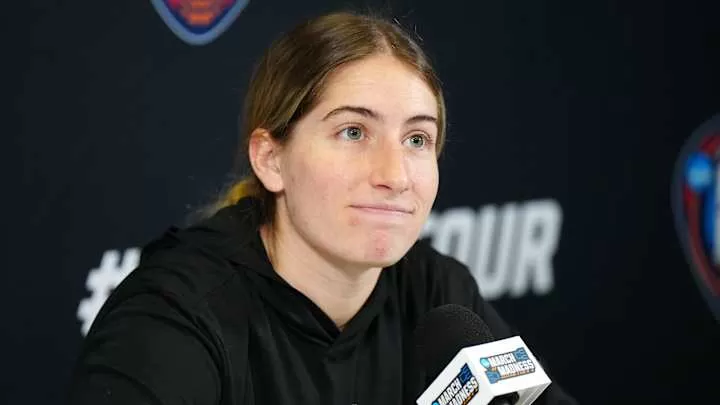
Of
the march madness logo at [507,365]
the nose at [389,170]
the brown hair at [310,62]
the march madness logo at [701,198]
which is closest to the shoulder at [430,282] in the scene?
the brown hair at [310,62]

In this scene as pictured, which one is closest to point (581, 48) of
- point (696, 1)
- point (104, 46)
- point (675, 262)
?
point (696, 1)

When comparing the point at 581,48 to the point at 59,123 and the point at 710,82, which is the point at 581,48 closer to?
the point at 710,82

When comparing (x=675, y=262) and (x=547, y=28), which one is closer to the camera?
(x=547, y=28)

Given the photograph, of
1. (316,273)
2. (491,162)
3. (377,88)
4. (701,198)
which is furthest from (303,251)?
(701,198)

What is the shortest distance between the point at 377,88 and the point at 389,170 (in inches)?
5.2

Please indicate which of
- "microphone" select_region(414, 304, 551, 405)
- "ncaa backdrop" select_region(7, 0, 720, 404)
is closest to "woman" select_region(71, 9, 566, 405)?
"microphone" select_region(414, 304, 551, 405)

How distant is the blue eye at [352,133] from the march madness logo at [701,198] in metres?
1.61

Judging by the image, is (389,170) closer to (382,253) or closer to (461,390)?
(382,253)

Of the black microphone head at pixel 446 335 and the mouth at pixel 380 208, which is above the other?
the mouth at pixel 380 208

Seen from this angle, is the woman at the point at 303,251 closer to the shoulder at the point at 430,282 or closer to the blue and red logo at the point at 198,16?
the shoulder at the point at 430,282

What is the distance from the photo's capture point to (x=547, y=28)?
9.40ft

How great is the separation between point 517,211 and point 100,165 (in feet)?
3.57

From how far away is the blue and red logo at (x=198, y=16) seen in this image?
236cm

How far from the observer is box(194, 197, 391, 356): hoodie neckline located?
5.73ft
